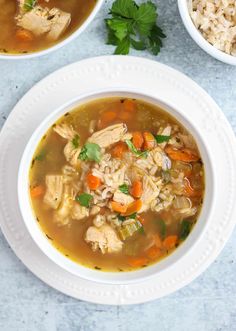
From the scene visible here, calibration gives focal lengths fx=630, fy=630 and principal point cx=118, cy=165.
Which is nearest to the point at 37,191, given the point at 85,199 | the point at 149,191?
the point at 85,199

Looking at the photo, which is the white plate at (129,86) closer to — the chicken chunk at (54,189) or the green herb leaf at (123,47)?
the green herb leaf at (123,47)

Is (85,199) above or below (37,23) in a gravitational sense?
below

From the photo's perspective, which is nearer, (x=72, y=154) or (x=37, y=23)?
(x=72, y=154)

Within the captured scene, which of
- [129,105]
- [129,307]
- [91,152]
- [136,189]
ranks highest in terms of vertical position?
[129,105]

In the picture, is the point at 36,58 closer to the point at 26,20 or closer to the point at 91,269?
the point at 26,20


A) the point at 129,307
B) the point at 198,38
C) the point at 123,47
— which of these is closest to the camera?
the point at 198,38

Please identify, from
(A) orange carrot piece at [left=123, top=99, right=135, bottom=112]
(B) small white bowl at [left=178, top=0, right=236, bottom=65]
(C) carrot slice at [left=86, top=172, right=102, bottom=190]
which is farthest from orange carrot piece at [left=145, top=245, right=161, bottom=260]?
(B) small white bowl at [left=178, top=0, right=236, bottom=65]

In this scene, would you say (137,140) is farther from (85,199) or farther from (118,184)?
(85,199)
